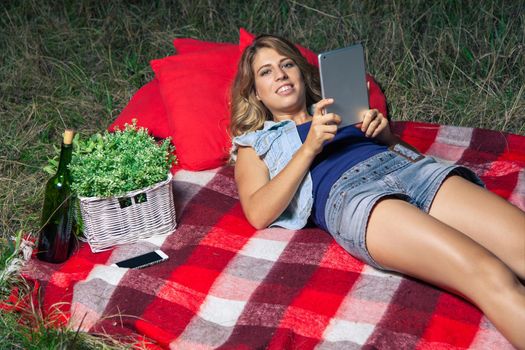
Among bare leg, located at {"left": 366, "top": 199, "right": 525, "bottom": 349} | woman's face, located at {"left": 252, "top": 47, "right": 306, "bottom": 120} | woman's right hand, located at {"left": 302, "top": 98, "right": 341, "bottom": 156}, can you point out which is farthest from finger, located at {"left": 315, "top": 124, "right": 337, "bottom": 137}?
woman's face, located at {"left": 252, "top": 47, "right": 306, "bottom": 120}

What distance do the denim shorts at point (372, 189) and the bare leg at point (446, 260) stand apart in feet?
0.14

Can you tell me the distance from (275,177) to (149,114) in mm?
1203

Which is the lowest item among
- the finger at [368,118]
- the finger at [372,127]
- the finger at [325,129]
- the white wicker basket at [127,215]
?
the white wicker basket at [127,215]

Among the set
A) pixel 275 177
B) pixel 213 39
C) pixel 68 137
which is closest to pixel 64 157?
pixel 68 137

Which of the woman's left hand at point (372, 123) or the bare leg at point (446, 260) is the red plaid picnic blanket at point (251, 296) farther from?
the woman's left hand at point (372, 123)

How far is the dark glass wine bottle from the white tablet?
101 cm

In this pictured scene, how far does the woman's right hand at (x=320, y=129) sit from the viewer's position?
2.71 metres

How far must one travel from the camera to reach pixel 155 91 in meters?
3.98

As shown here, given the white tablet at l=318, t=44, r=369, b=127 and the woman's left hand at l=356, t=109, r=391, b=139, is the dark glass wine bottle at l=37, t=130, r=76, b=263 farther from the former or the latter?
the woman's left hand at l=356, t=109, r=391, b=139

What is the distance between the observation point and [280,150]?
10.0 feet

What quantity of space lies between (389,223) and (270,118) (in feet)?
3.35

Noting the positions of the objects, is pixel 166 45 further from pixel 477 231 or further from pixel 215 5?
pixel 477 231

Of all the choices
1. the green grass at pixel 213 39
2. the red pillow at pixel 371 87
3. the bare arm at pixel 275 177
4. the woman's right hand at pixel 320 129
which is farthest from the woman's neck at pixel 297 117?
the green grass at pixel 213 39

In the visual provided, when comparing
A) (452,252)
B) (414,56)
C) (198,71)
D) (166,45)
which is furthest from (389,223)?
(166,45)
